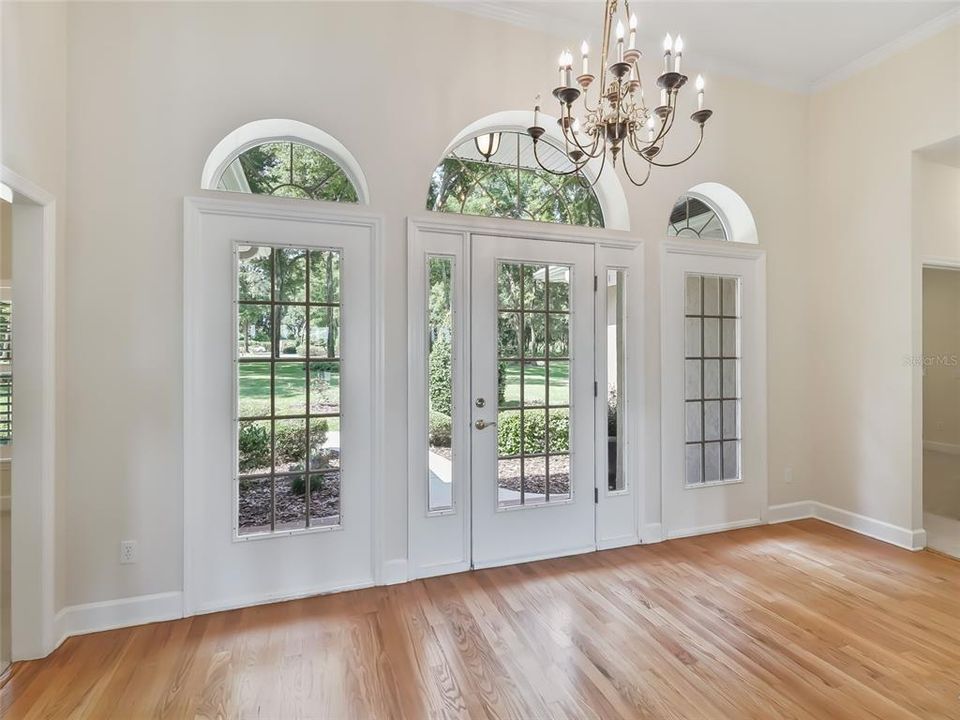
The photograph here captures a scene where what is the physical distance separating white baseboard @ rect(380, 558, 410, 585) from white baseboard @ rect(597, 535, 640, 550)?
1.36 m

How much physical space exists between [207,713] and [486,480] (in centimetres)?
174

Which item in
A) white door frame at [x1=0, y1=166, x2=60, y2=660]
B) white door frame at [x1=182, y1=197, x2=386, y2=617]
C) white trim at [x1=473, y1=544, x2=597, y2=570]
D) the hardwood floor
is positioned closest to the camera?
the hardwood floor

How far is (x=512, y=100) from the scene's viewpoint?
3.12 m

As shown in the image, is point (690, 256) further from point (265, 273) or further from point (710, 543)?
point (265, 273)

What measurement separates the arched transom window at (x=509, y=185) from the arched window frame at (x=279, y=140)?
1.59 ft

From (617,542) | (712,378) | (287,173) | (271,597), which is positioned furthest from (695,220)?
(271,597)

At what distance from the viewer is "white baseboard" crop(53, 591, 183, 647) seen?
2342 millimetres

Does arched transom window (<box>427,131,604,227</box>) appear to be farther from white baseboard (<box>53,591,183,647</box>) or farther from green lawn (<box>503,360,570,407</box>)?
white baseboard (<box>53,591,183,647</box>)

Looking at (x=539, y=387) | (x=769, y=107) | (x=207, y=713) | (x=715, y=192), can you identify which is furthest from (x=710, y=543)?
(x=769, y=107)

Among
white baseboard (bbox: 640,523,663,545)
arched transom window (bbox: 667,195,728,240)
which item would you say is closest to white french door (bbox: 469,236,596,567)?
white baseboard (bbox: 640,523,663,545)

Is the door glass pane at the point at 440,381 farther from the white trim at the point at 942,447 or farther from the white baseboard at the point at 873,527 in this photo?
the white trim at the point at 942,447

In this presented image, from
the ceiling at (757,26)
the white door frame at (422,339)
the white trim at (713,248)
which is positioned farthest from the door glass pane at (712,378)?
the ceiling at (757,26)

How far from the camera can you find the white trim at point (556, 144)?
312 centimetres

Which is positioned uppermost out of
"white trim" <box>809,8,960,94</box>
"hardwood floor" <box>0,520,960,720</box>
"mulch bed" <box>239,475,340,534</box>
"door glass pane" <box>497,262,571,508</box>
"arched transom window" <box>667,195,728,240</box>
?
"white trim" <box>809,8,960,94</box>
